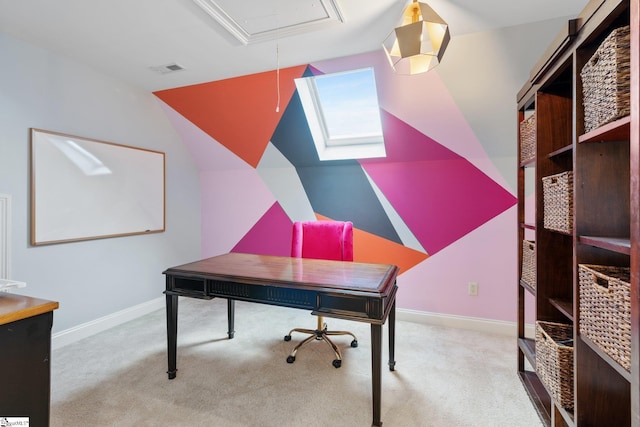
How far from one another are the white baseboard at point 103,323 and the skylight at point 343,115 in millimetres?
2547

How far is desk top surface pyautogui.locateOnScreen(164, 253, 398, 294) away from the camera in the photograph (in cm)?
174

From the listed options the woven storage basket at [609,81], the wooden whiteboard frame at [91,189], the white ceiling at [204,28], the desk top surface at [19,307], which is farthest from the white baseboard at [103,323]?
the woven storage basket at [609,81]

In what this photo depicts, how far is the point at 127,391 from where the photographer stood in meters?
1.96

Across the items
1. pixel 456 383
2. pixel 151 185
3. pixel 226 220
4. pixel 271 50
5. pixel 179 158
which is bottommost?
pixel 456 383

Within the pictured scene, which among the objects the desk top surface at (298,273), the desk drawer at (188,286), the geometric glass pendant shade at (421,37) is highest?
the geometric glass pendant shade at (421,37)

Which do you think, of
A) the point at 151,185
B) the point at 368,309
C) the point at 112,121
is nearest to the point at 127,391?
the point at 368,309

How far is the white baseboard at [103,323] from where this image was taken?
2.57 m

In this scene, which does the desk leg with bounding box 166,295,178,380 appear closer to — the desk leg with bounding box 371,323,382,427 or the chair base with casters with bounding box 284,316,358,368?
the chair base with casters with bounding box 284,316,358,368

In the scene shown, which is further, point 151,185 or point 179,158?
point 179,158

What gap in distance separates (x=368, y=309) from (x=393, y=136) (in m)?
1.96

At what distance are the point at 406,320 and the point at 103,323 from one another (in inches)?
118

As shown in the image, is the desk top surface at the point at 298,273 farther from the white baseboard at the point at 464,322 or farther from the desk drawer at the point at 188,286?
the white baseboard at the point at 464,322

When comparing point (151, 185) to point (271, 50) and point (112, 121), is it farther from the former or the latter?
point (271, 50)

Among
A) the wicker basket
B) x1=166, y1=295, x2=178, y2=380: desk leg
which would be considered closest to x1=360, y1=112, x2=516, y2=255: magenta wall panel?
the wicker basket
